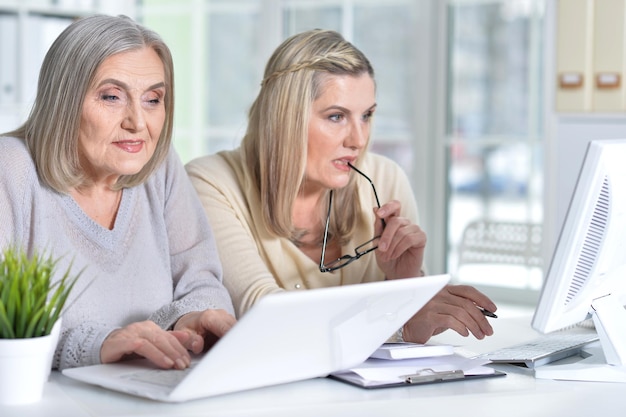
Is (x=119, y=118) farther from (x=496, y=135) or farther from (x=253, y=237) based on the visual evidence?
(x=496, y=135)

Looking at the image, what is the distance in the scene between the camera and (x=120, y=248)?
6.10ft

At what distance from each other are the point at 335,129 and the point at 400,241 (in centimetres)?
29

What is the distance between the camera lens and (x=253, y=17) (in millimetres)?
6039

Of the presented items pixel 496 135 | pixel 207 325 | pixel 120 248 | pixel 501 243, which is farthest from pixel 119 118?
pixel 496 135

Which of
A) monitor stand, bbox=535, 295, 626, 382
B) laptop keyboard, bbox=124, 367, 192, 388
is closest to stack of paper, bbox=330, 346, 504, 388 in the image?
monitor stand, bbox=535, 295, 626, 382

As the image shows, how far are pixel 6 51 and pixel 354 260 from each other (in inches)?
109

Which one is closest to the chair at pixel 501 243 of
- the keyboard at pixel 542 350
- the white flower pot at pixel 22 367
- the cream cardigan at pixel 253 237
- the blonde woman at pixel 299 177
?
the cream cardigan at pixel 253 237

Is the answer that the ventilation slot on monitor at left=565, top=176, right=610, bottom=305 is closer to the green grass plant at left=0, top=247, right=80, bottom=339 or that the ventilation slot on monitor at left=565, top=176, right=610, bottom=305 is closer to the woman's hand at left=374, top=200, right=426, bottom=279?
the woman's hand at left=374, top=200, right=426, bottom=279

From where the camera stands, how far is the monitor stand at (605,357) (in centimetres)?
Result: 158

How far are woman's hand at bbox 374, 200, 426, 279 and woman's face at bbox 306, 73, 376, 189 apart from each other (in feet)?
0.46

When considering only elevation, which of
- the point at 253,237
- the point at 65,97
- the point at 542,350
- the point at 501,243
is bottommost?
the point at 501,243

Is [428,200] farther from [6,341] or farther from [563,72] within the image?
[6,341]

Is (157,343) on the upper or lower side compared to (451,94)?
lower

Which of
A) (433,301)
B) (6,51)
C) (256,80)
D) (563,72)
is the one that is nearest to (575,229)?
(433,301)
